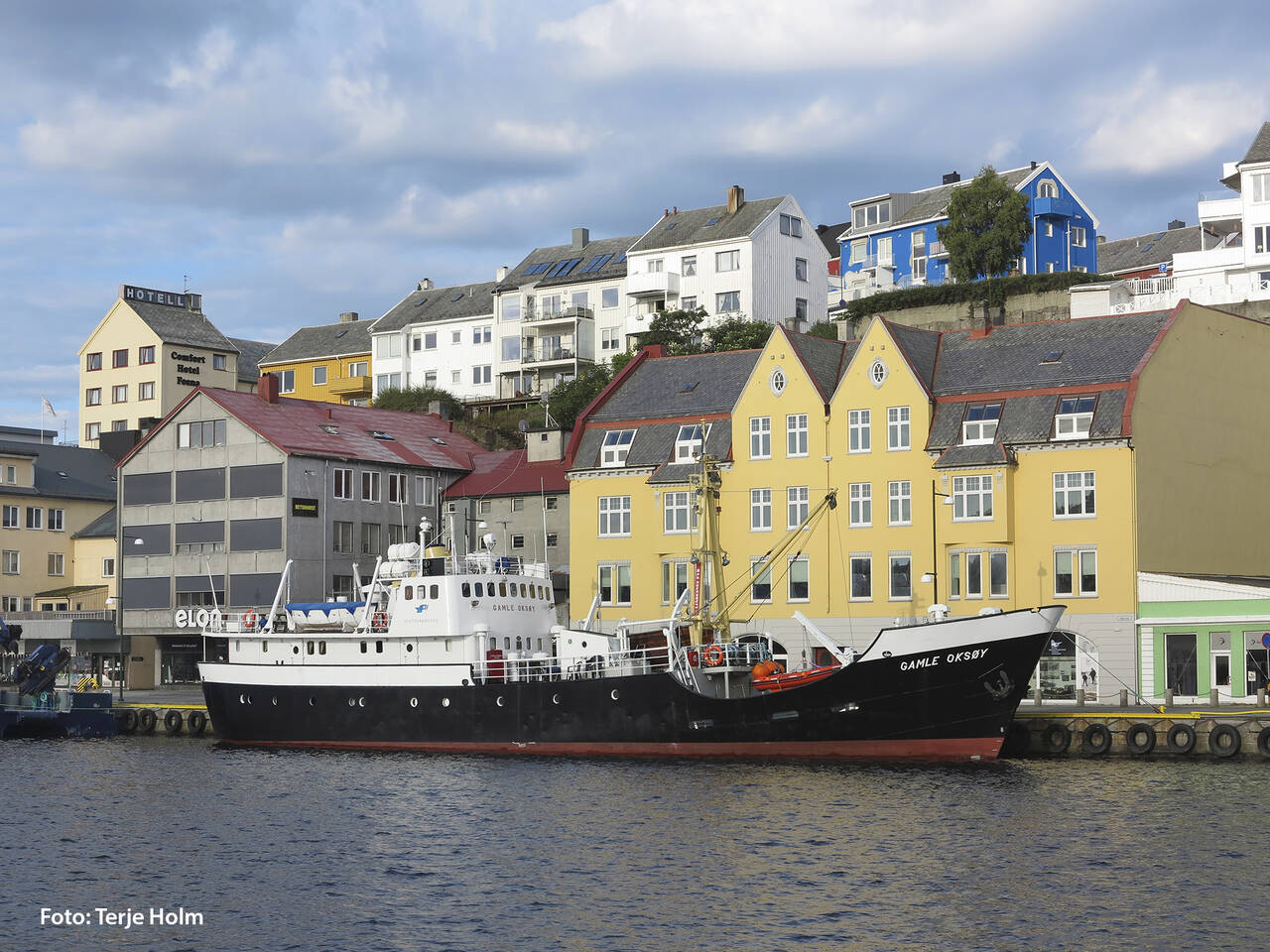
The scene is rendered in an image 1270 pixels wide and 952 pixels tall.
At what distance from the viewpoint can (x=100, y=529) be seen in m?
95.1

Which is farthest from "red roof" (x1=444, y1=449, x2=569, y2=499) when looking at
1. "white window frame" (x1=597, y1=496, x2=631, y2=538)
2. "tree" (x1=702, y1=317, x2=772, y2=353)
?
"tree" (x1=702, y1=317, x2=772, y2=353)

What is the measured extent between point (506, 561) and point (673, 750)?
1121 cm

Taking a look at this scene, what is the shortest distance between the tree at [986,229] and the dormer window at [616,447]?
22.9m

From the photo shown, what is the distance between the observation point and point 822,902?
31.0 meters

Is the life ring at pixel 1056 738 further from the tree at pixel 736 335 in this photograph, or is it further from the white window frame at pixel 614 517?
the tree at pixel 736 335

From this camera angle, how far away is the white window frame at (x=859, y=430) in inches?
2591

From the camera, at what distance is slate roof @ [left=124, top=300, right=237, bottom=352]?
11050 centimetres

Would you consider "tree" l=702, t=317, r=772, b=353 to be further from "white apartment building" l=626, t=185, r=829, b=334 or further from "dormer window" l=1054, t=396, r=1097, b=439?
"dormer window" l=1054, t=396, r=1097, b=439

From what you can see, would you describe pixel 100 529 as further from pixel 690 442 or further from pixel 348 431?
pixel 690 442

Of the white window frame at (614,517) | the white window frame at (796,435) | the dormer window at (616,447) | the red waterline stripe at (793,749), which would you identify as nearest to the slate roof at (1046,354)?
the white window frame at (796,435)

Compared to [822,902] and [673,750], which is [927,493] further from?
[822,902]

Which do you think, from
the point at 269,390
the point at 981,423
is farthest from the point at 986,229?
the point at 269,390

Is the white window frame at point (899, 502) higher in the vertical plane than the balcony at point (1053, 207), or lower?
lower

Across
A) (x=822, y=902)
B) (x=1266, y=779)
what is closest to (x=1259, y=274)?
(x=1266, y=779)
